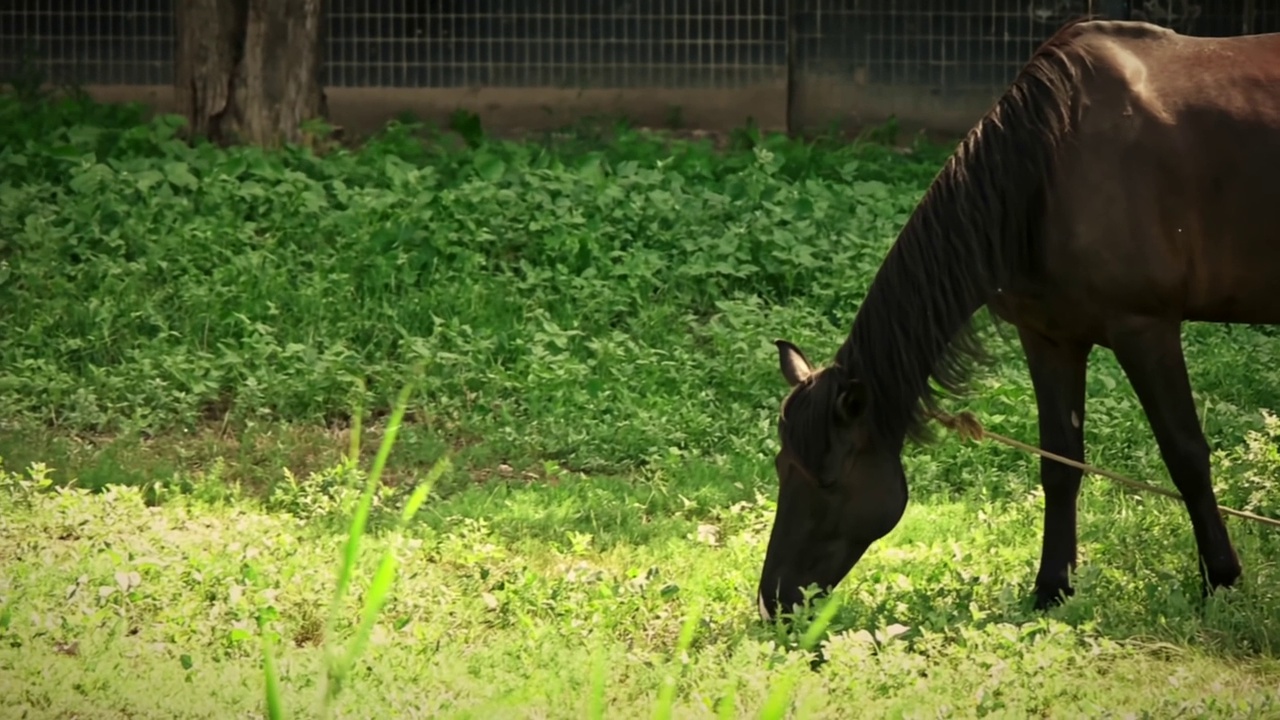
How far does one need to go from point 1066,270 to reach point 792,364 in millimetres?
887

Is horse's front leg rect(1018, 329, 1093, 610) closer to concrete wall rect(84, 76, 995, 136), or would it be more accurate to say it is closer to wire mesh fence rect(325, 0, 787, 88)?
concrete wall rect(84, 76, 995, 136)

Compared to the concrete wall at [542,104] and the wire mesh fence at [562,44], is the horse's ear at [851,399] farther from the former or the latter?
the wire mesh fence at [562,44]

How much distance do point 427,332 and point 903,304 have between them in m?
4.11

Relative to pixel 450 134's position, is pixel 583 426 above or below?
A: below

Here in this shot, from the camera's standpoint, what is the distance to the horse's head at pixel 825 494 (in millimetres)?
5121

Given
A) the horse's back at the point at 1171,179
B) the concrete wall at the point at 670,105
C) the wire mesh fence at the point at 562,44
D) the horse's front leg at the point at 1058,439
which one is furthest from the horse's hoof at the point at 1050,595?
the wire mesh fence at the point at 562,44

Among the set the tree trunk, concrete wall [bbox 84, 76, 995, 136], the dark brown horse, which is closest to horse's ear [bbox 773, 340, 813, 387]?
the dark brown horse

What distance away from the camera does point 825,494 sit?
5176 millimetres

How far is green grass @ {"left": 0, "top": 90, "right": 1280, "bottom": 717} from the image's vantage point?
4688 mm

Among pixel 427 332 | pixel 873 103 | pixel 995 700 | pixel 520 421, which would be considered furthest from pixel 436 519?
pixel 873 103

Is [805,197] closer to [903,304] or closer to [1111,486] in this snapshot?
[1111,486]

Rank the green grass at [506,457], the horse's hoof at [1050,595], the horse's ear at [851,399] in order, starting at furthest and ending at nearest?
the horse's hoof at [1050,595], the horse's ear at [851,399], the green grass at [506,457]

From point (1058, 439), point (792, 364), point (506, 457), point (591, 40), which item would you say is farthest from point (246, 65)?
point (1058, 439)

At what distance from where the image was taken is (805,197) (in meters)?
10.2
